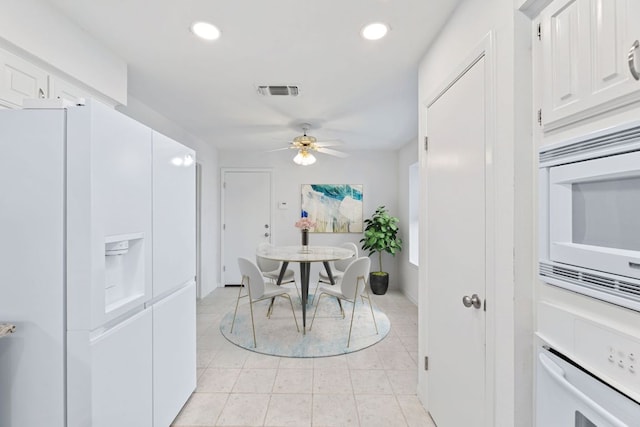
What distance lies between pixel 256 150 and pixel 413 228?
2.89 metres

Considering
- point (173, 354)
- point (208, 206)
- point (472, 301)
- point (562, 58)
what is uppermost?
point (562, 58)

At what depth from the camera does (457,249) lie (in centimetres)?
150

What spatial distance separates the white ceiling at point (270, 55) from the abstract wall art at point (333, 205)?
171 cm

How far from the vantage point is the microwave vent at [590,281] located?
0.69 meters

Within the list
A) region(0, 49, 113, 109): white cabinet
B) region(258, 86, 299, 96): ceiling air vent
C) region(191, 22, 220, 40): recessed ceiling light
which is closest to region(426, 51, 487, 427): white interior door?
region(258, 86, 299, 96): ceiling air vent

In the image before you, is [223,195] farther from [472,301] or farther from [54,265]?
[472,301]

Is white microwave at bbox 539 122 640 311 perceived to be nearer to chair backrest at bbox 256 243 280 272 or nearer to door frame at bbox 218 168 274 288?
chair backrest at bbox 256 243 280 272

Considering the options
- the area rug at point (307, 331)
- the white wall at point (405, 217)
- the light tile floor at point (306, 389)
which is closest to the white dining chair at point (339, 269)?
the area rug at point (307, 331)

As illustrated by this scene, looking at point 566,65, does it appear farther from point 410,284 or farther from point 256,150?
point 256,150

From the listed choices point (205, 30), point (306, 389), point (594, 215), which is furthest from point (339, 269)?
point (594, 215)

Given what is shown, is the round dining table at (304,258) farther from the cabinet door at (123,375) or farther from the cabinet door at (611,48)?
the cabinet door at (611,48)

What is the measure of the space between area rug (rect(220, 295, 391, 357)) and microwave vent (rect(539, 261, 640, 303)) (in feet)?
6.87

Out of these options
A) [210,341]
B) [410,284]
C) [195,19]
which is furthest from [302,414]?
[410,284]

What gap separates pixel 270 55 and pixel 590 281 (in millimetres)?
2047
